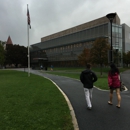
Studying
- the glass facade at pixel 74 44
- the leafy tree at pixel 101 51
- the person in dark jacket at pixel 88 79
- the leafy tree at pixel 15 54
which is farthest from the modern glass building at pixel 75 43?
the person in dark jacket at pixel 88 79

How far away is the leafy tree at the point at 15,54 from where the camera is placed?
85363mm

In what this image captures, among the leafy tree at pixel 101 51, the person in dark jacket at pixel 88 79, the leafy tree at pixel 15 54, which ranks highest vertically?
Result: the leafy tree at pixel 15 54

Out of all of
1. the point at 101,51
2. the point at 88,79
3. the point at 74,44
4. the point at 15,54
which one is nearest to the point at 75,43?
the point at 74,44

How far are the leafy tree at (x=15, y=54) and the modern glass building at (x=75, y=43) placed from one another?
26.1ft

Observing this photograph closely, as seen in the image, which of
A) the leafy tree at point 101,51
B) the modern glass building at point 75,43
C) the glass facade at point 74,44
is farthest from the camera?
the modern glass building at point 75,43

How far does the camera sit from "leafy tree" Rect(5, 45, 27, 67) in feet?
280

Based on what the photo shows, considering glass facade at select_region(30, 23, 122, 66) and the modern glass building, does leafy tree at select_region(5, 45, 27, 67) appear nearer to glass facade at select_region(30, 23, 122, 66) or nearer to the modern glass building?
the modern glass building

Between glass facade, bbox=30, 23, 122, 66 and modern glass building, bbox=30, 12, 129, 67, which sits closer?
glass facade, bbox=30, 23, 122, 66

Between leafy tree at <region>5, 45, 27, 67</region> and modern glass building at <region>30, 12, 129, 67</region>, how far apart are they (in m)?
7.95

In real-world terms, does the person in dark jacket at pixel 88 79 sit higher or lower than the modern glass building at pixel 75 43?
lower

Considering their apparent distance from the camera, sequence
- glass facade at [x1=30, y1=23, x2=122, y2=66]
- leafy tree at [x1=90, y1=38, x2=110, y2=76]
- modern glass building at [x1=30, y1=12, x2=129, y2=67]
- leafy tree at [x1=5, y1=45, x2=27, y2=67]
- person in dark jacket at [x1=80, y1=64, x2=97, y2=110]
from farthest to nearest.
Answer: leafy tree at [x1=5, y1=45, x2=27, y2=67]
modern glass building at [x1=30, y1=12, x2=129, y2=67]
glass facade at [x1=30, y1=23, x2=122, y2=66]
leafy tree at [x1=90, y1=38, x2=110, y2=76]
person in dark jacket at [x1=80, y1=64, x2=97, y2=110]

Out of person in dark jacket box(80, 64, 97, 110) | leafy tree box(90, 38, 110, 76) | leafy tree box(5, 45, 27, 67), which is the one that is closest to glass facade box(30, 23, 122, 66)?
leafy tree box(5, 45, 27, 67)

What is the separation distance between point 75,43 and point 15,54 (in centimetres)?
3502

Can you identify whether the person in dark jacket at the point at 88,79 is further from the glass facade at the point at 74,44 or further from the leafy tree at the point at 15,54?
the leafy tree at the point at 15,54
